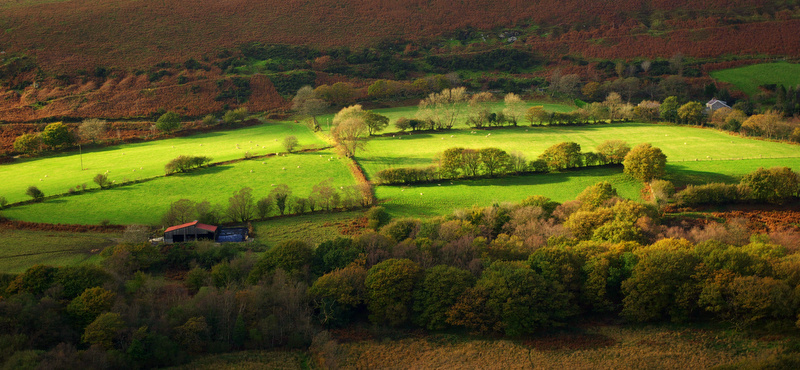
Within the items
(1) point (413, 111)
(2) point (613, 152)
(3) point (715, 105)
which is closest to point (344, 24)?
(1) point (413, 111)

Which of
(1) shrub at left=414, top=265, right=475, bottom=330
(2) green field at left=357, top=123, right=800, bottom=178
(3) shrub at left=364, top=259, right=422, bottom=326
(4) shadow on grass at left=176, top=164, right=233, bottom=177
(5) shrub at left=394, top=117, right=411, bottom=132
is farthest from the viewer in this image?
(5) shrub at left=394, top=117, right=411, bottom=132

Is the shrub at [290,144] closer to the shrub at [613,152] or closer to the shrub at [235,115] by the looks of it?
the shrub at [235,115]

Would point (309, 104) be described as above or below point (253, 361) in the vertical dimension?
above

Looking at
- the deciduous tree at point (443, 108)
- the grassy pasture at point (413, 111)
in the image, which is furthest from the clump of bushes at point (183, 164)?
the deciduous tree at point (443, 108)

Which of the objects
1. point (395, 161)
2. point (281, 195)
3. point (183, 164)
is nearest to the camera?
point (281, 195)

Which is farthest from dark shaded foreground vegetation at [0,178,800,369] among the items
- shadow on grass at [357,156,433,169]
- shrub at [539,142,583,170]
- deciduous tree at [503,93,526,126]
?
deciduous tree at [503,93,526,126]

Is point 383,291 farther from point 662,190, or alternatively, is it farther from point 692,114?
point 692,114

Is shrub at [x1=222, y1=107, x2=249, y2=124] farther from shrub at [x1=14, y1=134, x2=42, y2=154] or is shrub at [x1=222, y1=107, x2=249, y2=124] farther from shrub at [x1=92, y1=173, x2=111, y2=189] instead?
shrub at [x1=92, y1=173, x2=111, y2=189]

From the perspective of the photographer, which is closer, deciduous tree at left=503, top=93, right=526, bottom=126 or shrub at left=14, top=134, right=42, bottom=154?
shrub at left=14, top=134, right=42, bottom=154
